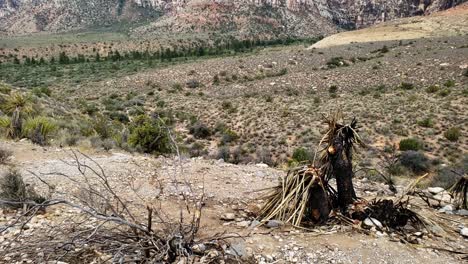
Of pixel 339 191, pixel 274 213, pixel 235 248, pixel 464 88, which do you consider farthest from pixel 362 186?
pixel 464 88

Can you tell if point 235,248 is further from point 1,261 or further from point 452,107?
point 452,107

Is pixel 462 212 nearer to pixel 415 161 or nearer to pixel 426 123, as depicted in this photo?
pixel 415 161

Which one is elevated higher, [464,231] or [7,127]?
[7,127]

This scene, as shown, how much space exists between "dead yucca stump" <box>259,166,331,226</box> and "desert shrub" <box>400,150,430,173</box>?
35.9 feet

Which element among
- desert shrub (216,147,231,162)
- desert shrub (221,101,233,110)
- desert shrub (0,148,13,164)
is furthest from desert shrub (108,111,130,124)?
desert shrub (0,148,13,164)

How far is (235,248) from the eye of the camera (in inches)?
165

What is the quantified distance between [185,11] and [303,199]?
137m

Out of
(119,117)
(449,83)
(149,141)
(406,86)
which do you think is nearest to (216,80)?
(119,117)

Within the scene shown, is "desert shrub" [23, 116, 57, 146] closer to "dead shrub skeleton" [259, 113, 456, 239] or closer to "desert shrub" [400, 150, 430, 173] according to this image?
"dead shrub skeleton" [259, 113, 456, 239]

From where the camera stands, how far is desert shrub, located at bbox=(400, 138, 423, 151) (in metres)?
16.4

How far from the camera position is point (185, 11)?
133125mm

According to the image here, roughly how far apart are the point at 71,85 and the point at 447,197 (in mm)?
40219

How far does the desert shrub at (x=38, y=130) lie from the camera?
409 inches

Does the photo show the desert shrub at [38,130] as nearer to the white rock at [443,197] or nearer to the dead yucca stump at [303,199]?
the dead yucca stump at [303,199]
